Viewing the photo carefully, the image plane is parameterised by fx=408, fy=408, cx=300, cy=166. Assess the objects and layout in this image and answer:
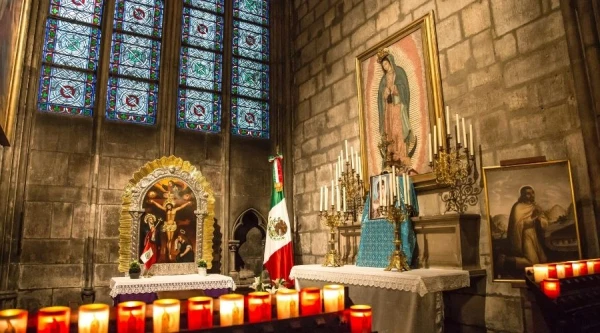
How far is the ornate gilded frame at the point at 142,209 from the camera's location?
17.3 feet

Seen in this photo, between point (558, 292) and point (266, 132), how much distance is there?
5.66 metres

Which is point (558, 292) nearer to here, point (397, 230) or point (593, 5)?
point (397, 230)

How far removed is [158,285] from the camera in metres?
4.92

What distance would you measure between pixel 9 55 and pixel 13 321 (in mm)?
2148

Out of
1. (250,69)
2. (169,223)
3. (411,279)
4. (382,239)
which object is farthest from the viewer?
(250,69)

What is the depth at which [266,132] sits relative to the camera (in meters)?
7.39

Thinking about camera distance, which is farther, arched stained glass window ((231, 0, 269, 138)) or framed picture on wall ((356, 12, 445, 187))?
arched stained glass window ((231, 0, 269, 138))

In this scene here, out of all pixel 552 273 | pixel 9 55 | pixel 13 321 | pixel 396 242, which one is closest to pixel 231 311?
pixel 13 321

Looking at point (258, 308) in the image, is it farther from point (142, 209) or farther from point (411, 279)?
point (142, 209)

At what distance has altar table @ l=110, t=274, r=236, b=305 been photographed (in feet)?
15.7

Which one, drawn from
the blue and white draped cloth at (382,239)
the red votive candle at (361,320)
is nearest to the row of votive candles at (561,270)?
the red votive candle at (361,320)

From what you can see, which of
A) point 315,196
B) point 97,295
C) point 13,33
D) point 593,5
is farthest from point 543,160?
point 97,295

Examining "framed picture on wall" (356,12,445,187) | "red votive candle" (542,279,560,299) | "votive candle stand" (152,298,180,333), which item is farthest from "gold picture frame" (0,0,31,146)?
"framed picture on wall" (356,12,445,187)

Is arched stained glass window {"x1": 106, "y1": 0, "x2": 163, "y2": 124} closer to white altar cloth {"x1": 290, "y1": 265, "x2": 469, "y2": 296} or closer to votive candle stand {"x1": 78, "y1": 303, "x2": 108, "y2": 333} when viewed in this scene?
white altar cloth {"x1": 290, "y1": 265, "x2": 469, "y2": 296}
